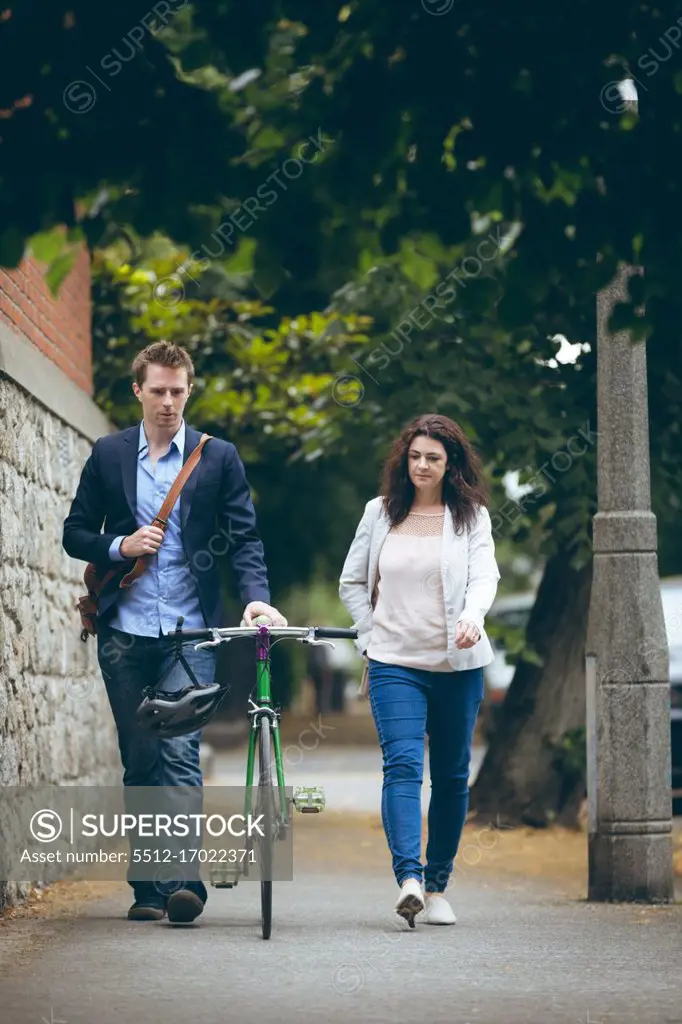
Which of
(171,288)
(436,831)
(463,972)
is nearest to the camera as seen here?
(463,972)

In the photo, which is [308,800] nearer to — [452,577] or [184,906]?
[184,906]

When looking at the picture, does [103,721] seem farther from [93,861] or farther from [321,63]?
[321,63]

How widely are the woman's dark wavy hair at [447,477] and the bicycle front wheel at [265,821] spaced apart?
44.4 inches

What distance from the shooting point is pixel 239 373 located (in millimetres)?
13273

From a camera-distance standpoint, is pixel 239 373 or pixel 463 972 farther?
pixel 239 373

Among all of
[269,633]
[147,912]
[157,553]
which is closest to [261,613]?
[269,633]

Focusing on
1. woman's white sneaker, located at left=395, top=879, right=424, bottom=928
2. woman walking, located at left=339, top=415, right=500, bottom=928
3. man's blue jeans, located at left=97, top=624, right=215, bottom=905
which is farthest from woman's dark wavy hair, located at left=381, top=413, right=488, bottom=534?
woman's white sneaker, located at left=395, top=879, right=424, bottom=928

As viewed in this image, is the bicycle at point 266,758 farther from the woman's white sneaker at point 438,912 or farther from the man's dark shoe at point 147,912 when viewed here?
the woman's white sneaker at point 438,912

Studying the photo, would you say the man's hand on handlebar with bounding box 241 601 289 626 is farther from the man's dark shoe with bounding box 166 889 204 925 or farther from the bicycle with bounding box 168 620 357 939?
the man's dark shoe with bounding box 166 889 204 925

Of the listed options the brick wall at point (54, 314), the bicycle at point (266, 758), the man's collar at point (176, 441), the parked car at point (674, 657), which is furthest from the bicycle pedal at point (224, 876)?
the parked car at point (674, 657)

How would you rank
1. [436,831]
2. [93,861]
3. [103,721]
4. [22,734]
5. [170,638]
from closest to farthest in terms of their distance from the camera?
[170,638]
[436,831]
[22,734]
[93,861]
[103,721]

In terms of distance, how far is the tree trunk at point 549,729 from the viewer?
12.6m

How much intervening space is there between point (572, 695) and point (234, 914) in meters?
5.40

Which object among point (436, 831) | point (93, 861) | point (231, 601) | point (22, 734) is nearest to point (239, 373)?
point (93, 861)
